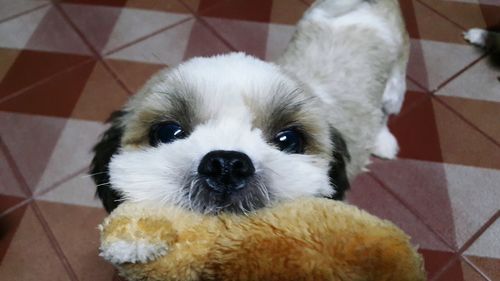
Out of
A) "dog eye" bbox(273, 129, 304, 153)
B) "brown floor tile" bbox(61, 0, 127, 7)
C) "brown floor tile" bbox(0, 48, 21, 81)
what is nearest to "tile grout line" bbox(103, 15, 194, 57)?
"brown floor tile" bbox(61, 0, 127, 7)

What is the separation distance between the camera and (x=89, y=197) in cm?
143

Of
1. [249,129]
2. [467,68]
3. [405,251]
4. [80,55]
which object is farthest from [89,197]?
[467,68]

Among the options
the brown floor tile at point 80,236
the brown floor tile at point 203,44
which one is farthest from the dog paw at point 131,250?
the brown floor tile at point 203,44

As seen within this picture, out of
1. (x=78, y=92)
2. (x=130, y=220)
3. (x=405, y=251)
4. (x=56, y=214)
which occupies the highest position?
(x=78, y=92)

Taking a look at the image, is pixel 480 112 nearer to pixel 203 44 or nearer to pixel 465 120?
pixel 465 120

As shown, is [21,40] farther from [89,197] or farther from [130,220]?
[130,220]

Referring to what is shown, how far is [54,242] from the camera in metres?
1.33

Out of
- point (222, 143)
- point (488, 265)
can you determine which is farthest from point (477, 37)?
point (222, 143)

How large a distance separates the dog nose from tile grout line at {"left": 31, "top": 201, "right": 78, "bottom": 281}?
867 mm

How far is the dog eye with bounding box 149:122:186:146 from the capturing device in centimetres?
78

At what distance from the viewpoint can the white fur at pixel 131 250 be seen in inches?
19.1

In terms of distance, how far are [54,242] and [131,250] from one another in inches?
39.2

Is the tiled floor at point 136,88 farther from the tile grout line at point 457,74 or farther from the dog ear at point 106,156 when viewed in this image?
the dog ear at point 106,156

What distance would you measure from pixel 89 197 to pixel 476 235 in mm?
1341
